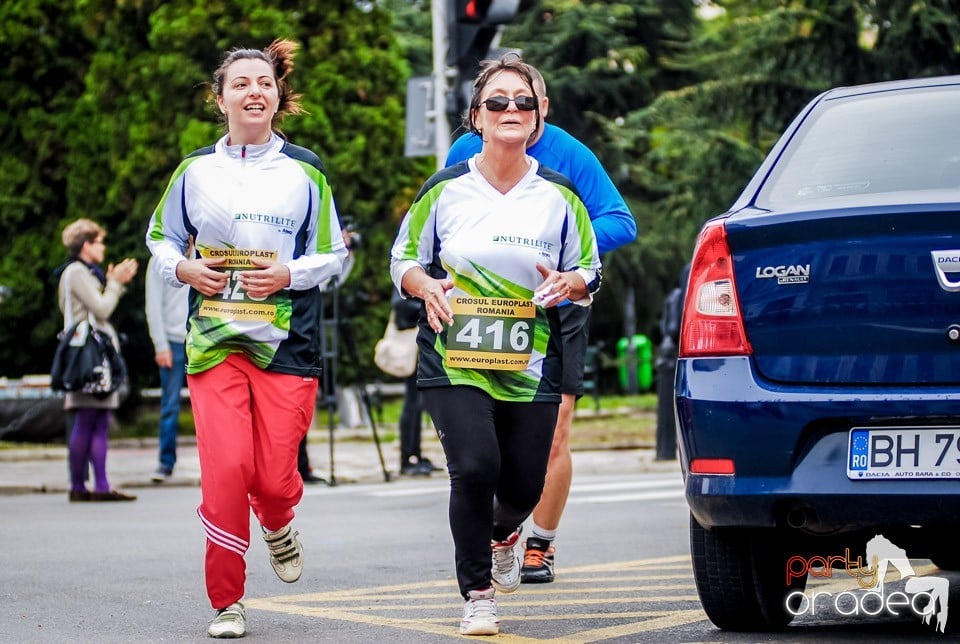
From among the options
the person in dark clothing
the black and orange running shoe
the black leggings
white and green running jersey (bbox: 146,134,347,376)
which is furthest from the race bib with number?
the person in dark clothing

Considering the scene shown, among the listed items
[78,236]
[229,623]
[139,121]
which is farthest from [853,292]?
[139,121]

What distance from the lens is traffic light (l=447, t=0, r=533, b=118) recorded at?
10992 mm

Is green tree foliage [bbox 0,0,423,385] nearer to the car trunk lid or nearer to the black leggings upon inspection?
the black leggings

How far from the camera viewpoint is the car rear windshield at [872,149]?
5.20 meters

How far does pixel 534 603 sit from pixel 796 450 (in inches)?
70.6

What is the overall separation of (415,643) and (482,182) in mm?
1491

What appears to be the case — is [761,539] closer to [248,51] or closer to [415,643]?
[415,643]

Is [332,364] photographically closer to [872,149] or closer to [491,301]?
[491,301]

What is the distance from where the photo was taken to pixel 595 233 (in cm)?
655

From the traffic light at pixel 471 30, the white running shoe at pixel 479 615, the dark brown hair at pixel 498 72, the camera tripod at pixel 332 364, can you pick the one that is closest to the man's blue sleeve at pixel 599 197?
the dark brown hair at pixel 498 72

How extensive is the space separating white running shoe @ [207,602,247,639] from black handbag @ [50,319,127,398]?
6.16 metres

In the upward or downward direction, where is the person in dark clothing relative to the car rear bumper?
downward

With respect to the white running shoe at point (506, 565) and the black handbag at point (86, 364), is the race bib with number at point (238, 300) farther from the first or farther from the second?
the black handbag at point (86, 364)

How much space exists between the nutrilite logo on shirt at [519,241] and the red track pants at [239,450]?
0.87 m
